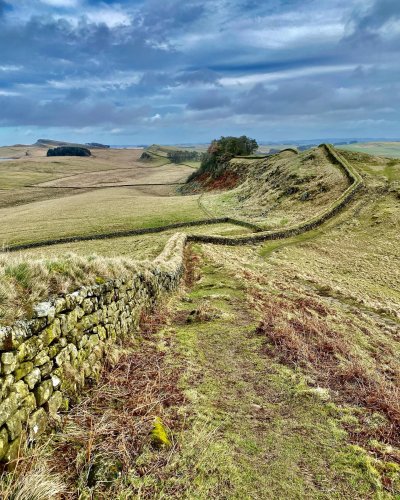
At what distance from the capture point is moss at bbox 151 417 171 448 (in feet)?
22.8

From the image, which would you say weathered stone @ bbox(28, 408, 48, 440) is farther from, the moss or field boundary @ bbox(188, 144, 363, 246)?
field boundary @ bbox(188, 144, 363, 246)

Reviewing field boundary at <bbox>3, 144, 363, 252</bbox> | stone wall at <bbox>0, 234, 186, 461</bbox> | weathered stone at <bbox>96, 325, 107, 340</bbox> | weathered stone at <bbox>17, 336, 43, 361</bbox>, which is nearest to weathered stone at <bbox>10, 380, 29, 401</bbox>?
stone wall at <bbox>0, 234, 186, 461</bbox>

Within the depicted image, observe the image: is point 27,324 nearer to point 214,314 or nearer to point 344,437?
point 344,437

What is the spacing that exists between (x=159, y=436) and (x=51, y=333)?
296 cm

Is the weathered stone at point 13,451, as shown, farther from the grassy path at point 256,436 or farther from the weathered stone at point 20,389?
the grassy path at point 256,436

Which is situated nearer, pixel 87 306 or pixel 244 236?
pixel 87 306

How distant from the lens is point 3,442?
5.65 m

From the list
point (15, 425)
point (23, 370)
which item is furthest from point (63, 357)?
point (15, 425)

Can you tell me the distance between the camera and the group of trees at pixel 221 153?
341ft

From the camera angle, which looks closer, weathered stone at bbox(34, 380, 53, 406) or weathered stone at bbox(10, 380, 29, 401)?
weathered stone at bbox(10, 380, 29, 401)

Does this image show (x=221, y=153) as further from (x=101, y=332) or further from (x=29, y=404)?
(x=29, y=404)

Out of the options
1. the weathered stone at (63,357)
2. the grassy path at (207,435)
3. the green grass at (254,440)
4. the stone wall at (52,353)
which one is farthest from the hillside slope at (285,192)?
the weathered stone at (63,357)

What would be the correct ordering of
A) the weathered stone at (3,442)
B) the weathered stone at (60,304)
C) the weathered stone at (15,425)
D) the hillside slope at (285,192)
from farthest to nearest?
the hillside slope at (285,192), the weathered stone at (60,304), the weathered stone at (15,425), the weathered stone at (3,442)

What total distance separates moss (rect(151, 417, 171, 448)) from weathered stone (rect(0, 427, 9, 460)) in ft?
8.41
